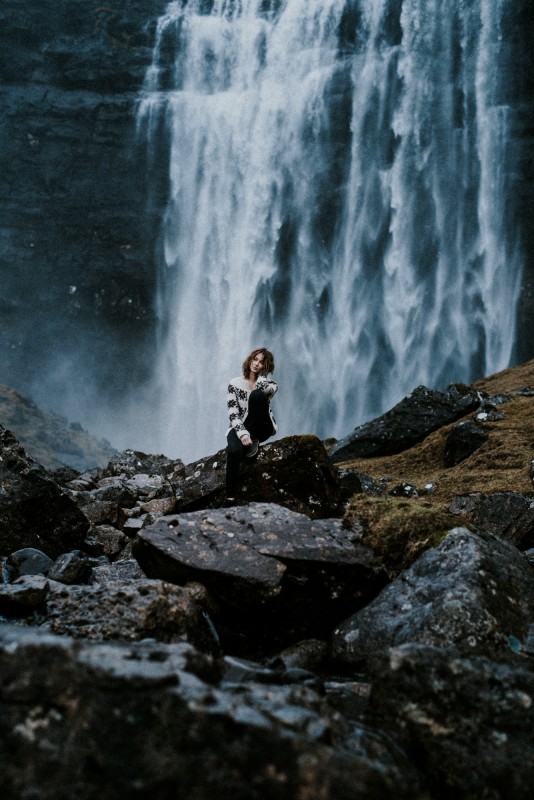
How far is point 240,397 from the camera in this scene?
7.09 m

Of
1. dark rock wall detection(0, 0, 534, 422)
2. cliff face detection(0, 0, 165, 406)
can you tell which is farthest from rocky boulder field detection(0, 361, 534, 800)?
cliff face detection(0, 0, 165, 406)

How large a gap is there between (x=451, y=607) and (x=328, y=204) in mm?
36949

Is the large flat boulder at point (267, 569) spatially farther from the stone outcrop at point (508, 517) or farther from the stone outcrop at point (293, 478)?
the stone outcrop at point (508, 517)

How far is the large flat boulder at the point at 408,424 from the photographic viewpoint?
14.7 metres

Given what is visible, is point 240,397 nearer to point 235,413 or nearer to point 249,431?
point 235,413

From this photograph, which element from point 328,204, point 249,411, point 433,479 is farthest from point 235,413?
point 328,204

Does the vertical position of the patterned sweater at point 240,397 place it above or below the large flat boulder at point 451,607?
above

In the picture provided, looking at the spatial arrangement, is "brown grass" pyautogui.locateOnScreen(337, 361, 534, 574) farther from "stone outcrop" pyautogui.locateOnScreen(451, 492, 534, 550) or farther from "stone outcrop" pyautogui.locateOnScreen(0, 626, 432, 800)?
"stone outcrop" pyautogui.locateOnScreen(0, 626, 432, 800)

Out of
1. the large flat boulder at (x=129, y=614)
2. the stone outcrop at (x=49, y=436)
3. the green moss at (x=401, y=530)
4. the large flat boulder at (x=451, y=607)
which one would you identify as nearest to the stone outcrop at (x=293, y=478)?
the green moss at (x=401, y=530)

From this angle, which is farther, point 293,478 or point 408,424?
point 408,424

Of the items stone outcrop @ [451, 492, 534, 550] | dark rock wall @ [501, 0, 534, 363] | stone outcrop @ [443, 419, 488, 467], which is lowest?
stone outcrop @ [451, 492, 534, 550]

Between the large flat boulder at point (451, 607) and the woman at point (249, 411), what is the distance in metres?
2.74

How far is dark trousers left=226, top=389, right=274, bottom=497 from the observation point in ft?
23.1

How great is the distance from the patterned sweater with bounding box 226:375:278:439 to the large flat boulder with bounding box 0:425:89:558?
2.30 metres
